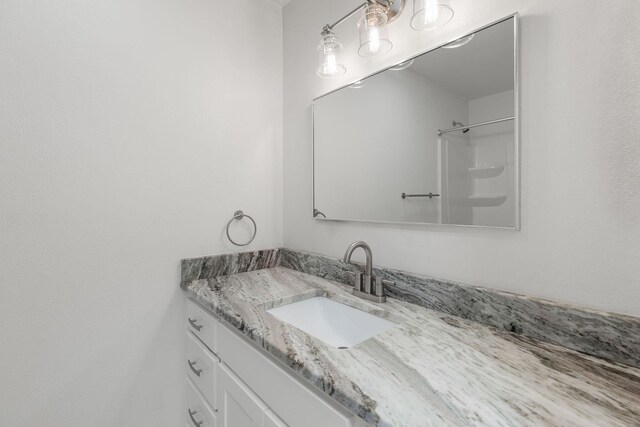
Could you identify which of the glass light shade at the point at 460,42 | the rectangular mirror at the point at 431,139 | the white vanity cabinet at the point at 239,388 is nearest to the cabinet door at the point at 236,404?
the white vanity cabinet at the point at 239,388

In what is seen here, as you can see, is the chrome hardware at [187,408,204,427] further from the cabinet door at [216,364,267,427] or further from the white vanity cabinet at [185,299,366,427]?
the cabinet door at [216,364,267,427]

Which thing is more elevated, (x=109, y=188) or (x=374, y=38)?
(x=374, y=38)

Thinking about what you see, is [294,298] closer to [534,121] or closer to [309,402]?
[309,402]

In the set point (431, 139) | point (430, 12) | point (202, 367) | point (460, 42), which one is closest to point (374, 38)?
point (430, 12)

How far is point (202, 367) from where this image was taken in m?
1.18

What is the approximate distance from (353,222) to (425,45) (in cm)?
77

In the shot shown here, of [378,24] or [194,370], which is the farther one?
[194,370]

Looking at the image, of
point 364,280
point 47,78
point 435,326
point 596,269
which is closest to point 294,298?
point 364,280

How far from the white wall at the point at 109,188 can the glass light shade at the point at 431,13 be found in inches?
37.8

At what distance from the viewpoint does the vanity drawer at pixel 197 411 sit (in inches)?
43.4

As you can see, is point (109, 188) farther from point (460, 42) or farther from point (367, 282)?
point (460, 42)

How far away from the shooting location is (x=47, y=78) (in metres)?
1.06

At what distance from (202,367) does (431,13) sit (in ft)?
5.26

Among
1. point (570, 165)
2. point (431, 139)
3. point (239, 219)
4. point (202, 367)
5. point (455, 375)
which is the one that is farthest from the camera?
point (239, 219)
